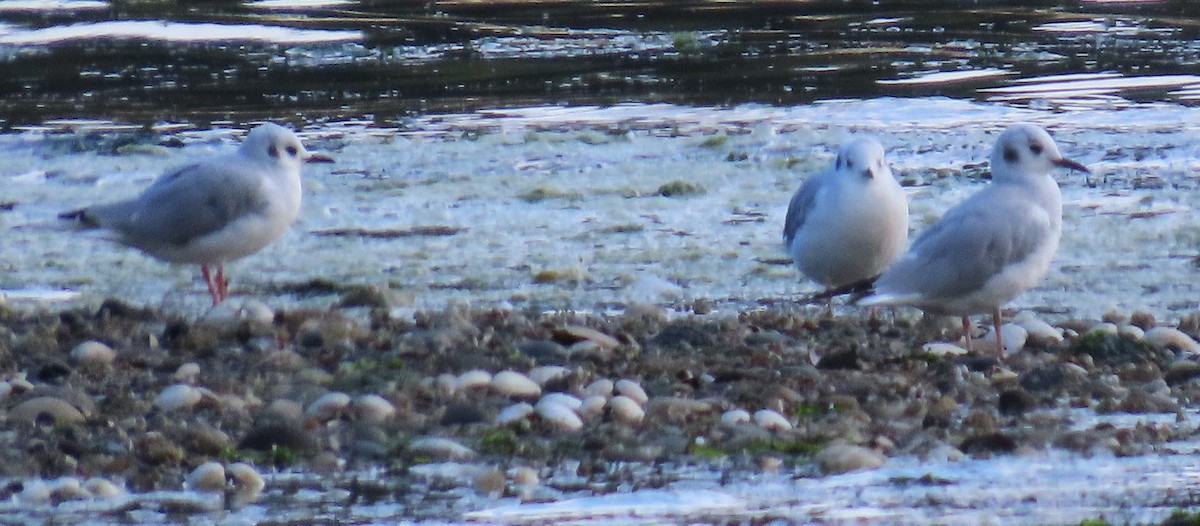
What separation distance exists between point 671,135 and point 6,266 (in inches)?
173

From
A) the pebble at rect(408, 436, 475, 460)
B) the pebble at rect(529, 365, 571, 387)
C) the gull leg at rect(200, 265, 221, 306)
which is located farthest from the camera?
the gull leg at rect(200, 265, 221, 306)

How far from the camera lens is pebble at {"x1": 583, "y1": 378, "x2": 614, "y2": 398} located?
17.0 ft

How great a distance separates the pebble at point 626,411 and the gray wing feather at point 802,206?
215cm

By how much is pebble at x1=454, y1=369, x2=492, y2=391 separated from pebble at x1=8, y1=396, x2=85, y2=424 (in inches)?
39.9

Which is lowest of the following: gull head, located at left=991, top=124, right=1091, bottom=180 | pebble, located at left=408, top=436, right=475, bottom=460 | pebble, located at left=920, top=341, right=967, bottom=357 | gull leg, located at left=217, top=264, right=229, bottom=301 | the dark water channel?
the dark water channel

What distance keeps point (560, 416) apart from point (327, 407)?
24.8 inches

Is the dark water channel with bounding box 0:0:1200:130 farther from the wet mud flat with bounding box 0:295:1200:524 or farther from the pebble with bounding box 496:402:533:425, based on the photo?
the pebble with bounding box 496:402:533:425

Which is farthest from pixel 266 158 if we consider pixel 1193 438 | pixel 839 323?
pixel 1193 438

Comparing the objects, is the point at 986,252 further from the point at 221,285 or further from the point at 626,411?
the point at 221,285

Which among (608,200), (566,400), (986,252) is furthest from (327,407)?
(608,200)

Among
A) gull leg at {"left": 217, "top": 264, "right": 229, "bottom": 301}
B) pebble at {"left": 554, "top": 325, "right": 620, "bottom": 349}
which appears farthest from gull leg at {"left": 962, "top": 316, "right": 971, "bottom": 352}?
gull leg at {"left": 217, "top": 264, "right": 229, "bottom": 301}

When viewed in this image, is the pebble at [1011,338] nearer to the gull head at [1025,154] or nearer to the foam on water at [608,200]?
the gull head at [1025,154]

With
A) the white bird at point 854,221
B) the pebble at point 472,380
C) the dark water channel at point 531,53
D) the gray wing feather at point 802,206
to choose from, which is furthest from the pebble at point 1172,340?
the dark water channel at point 531,53

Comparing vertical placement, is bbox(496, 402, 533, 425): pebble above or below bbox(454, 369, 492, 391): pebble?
above
